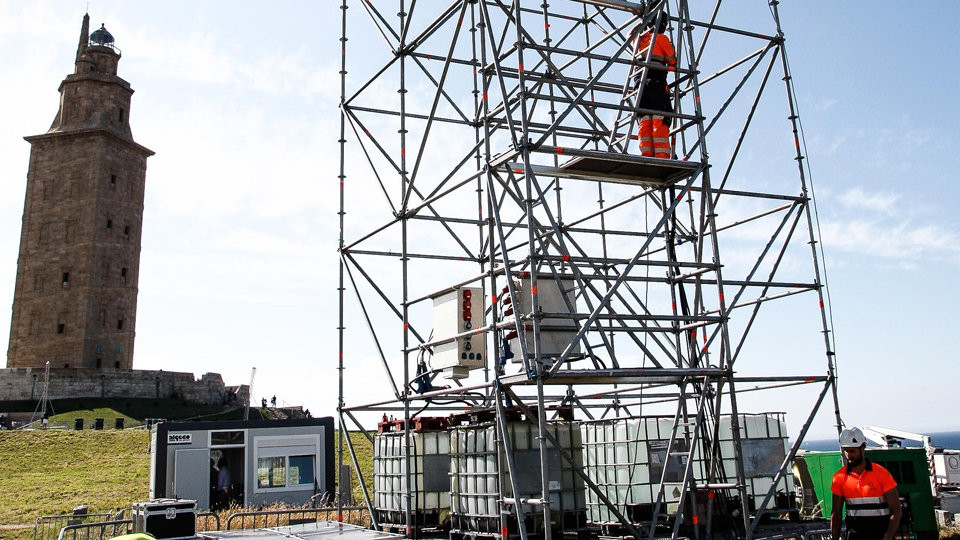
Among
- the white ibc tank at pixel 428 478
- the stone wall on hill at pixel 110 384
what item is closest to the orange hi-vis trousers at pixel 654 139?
the white ibc tank at pixel 428 478

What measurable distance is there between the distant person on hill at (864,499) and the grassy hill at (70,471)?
18564 mm

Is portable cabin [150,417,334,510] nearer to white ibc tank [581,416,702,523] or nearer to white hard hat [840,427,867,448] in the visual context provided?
white ibc tank [581,416,702,523]

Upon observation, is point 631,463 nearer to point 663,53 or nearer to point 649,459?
point 649,459

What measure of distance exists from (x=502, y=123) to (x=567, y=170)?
2.05 meters

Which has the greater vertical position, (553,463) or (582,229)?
(582,229)

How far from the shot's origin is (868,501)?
7.61 meters

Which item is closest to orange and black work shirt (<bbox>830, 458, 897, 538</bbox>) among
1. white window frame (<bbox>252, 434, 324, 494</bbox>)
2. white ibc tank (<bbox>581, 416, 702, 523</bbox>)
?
white ibc tank (<bbox>581, 416, 702, 523</bbox>)

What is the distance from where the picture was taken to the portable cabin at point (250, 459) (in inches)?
922

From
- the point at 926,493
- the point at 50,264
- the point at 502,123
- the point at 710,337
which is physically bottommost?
the point at 926,493

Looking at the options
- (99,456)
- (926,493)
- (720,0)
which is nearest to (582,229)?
(720,0)

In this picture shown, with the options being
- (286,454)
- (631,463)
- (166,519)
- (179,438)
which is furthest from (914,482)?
(179,438)

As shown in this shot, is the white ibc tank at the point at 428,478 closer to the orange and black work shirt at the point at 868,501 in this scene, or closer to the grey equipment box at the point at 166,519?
the grey equipment box at the point at 166,519

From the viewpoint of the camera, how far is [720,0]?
14992mm

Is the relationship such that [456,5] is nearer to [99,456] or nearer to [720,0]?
[720,0]
